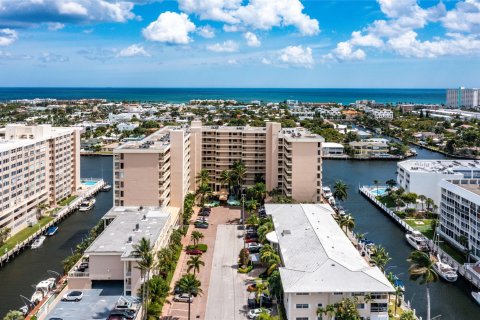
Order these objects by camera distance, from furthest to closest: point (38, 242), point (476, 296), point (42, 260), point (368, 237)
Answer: point (368, 237), point (38, 242), point (42, 260), point (476, 296)

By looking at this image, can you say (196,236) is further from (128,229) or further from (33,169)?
(33,169)

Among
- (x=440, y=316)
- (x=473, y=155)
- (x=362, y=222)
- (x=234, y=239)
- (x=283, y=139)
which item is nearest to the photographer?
(x=440, y=316)

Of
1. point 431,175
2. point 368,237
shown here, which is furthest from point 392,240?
point 431,175

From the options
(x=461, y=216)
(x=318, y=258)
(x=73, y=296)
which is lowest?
(x=73, y=296)

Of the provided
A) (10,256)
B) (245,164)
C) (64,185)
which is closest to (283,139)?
(245,164)

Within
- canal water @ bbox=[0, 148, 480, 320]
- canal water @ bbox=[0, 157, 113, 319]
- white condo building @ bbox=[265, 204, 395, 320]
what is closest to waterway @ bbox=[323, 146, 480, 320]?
canal water @ bbox=[0, 148, 480, 320]

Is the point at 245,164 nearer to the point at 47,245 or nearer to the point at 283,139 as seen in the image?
Result: the point at 283,139
